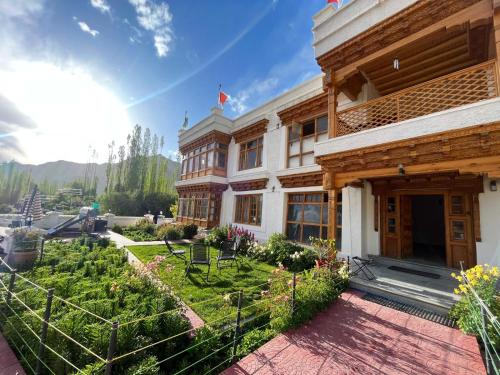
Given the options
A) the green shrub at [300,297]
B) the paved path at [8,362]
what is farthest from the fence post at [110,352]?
the green shrub at [300,297]

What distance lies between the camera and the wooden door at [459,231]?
6723 mm

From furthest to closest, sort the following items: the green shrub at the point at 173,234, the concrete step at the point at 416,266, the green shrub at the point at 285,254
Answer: the green shrub at the point at 173,234
the green shrub at the point at 285,254
the concrete step at the point at 416,266

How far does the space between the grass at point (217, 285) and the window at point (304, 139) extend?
4.79 meters

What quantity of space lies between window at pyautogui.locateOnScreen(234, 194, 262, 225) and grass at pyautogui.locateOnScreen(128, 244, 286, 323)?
3.28 m

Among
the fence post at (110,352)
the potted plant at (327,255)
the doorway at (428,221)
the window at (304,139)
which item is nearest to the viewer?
the fence post at (110,352)

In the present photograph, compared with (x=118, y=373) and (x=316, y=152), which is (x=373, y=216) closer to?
(x=316, y=152)

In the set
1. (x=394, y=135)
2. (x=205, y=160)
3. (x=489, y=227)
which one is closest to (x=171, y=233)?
(x=205, y=160)

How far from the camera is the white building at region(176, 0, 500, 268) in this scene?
4980 mm

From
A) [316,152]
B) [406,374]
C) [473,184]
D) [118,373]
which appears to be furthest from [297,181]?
[118,373]

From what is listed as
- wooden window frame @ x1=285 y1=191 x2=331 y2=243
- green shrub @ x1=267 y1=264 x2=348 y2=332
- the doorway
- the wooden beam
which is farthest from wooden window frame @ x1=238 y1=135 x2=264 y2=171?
the doorway

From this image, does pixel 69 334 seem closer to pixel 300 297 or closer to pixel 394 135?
pixel 300 297

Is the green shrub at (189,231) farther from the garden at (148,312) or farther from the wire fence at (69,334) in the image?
the wire fence at (69,334)

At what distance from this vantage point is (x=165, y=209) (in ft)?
102

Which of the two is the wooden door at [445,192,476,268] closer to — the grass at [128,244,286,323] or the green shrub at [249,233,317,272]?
the green shrub at [249,233,317,272]
